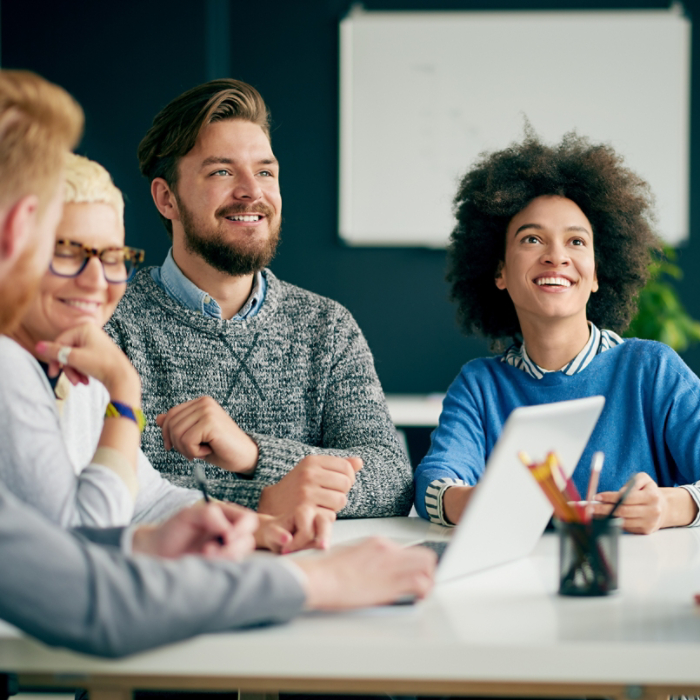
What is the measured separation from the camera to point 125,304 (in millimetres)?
1727

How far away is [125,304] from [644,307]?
8.09 ft

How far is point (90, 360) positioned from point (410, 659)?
0.54 m

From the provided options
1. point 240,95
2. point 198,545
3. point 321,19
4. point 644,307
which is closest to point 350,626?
point 198,545

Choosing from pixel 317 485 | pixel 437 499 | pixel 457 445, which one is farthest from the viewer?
pixel 457 445

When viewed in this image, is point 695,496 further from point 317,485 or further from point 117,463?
point 117,463

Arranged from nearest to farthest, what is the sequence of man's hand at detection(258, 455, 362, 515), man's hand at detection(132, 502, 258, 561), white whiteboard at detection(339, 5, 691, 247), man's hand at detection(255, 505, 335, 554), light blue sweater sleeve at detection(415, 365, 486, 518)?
man's hand at detection(132, 502, 258, 561) < man's hand at detection(255, 505, 335, 554) < man's hand at detection(258, 455, 362, 515) < light blue sweater sleeve at detection(415, 365, 486, 518) < white whiteboard at detection(339, 5, 691, 247)

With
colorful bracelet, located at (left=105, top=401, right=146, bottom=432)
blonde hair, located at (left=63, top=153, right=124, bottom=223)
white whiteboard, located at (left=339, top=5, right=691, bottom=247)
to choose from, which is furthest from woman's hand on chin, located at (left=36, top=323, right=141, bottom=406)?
white whiteboard, located at (left=339, top=5, right=691, bottom=247)

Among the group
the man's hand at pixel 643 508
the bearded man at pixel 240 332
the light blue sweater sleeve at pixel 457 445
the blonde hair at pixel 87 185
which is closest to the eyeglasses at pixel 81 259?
the blonde hair at pixel 87 185

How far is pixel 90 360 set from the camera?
1011 mm

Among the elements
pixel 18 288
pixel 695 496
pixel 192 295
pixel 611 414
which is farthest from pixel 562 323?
pixel 18 288

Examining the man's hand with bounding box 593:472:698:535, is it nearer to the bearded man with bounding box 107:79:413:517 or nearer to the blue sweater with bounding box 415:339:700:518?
the blue sweater with bounding box 415:339:700:518

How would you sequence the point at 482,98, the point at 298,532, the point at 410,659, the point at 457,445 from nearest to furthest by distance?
1. the point at 410,659
2. the point at 298,532
3. the point at 457,445
4. the point at 482,98

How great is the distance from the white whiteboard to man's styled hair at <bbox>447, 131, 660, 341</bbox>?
1935 mm

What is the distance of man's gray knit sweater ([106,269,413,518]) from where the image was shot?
5.43 feet
